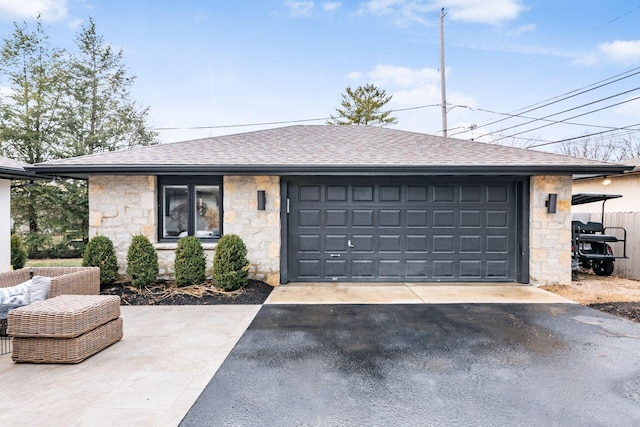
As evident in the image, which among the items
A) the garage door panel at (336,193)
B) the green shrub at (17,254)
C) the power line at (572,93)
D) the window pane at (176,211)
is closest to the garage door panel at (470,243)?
the garage door panel at (336,193)

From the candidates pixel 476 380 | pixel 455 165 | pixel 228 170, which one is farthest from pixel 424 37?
pixel 476 380

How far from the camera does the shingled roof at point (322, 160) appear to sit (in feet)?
20.8

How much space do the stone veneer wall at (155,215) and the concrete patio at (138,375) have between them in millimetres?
1575

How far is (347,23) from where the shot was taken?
14039mm

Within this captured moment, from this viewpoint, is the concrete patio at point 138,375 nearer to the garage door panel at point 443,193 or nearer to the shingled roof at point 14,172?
the shingled roof at point 14,172

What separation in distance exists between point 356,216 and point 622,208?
9.74 metres

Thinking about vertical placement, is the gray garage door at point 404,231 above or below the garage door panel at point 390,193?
below

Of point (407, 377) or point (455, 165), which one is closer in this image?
point (407, 377)

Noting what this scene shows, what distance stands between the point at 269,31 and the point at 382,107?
12.6 metres

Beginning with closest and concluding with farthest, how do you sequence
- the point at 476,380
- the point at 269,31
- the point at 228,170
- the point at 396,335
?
the point at 476,380, the point at 396,335, the point at 228,170, the point at 269,31

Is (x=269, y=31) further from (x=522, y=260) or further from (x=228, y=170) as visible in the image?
(x=522, y=260)

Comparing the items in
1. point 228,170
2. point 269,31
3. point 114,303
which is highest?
point 269,31

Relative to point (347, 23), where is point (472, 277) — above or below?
below

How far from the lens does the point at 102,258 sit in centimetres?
639
